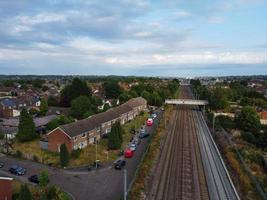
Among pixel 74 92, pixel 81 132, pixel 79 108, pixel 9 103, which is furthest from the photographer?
pixel 9 103

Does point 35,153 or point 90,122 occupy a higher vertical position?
point 90,122

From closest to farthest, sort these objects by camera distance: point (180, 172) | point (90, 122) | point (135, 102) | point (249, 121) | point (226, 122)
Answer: point (180, 172) < point (90, 122) < point (249, 121) < point (226, 122) < point (135, 102)

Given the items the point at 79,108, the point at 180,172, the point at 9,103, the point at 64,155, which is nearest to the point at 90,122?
the point at 64,155

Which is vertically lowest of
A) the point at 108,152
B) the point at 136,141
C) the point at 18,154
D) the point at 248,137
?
the point at 248,137

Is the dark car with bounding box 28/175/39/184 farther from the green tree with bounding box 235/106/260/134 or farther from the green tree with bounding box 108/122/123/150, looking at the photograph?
the green tree with bounding box 235/106/260/134

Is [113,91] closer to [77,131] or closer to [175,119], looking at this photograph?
[175,119]

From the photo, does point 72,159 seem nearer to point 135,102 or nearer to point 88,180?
point 88,180

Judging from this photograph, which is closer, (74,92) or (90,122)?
(90,122)

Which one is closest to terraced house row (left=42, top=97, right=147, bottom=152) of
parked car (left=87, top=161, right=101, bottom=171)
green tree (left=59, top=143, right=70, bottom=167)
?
green tree (left=59, top=143, right=70, bottom=167)
